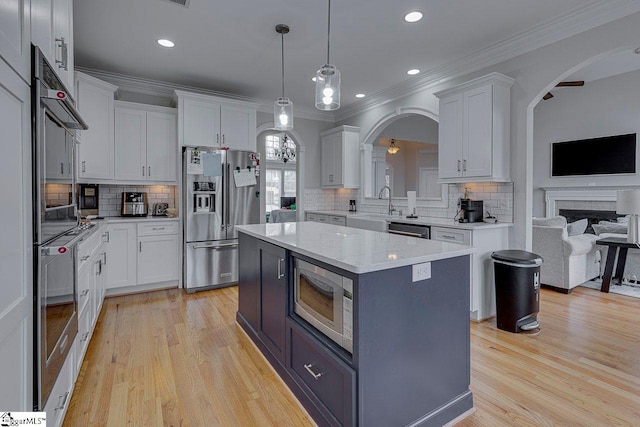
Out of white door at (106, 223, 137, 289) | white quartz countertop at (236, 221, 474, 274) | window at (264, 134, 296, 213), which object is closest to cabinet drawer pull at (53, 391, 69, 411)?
white quartz countertop at (236, 221, 474, 274)

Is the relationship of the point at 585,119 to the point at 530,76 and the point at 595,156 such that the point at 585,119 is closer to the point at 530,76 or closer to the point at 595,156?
the point at 595,156

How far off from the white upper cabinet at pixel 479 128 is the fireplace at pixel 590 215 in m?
3.71

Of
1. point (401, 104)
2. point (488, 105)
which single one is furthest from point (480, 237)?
point (401, 104)

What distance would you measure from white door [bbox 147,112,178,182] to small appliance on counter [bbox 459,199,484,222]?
12.0ft

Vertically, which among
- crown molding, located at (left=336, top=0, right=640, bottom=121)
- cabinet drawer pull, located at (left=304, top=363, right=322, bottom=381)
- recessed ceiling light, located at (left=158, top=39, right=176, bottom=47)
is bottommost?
cabinet drawer pull, located at (left=304, top=363, right=322, bottom=381)

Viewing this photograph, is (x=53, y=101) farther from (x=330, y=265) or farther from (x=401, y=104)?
(x=401, y=104)

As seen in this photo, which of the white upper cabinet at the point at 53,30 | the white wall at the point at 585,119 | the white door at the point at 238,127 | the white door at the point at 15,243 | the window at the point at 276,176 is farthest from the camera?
the window at the point at 276,176

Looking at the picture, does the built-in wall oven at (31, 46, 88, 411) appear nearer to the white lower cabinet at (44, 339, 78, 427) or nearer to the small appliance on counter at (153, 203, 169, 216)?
the white lower cabinet at (44, 339, 78, 427)

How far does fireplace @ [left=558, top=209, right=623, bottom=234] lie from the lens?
18.5 ft

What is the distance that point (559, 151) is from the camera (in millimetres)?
6152

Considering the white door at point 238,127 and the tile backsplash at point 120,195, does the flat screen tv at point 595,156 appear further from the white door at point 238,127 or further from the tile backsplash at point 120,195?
the tile backsplash at point 120,195

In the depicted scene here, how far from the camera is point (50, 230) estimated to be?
1369 millimetres

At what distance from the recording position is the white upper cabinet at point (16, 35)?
37.5 inches

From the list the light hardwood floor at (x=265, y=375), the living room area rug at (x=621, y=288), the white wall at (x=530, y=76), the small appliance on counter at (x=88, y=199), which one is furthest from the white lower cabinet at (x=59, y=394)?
the living room area rug at (x=621, y=288)
